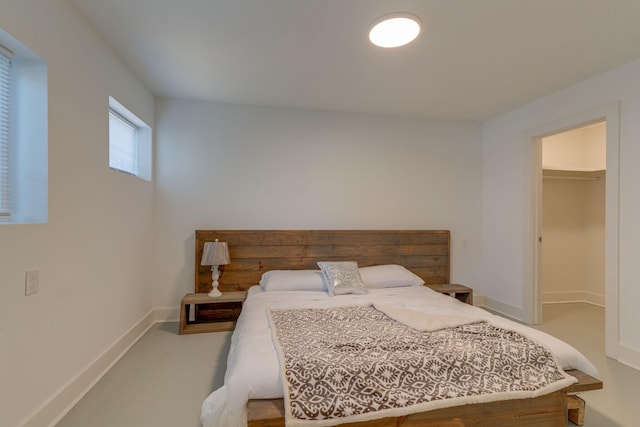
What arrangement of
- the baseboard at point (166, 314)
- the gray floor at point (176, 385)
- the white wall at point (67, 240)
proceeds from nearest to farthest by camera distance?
the white wall at point (67, 240), the gray floor at point (176, 385), the baseboard at point (166, 314)

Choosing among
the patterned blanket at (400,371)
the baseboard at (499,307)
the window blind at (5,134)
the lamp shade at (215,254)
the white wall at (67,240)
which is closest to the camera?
the patterned blanket at (400,371)

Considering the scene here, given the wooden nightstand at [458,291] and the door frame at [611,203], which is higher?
the door frame at [611,203]

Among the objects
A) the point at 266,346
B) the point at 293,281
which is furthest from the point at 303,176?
the point at 266,346

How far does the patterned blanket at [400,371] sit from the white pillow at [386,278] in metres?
1.31

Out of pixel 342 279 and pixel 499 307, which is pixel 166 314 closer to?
pixel 342 279

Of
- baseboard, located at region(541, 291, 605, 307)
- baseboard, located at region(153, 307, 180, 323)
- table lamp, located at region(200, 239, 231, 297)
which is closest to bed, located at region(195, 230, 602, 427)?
table lamp, located at region(200, 239, 231, 297)

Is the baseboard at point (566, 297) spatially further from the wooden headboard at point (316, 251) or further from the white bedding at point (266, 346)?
the white bedding at point (266, 346)

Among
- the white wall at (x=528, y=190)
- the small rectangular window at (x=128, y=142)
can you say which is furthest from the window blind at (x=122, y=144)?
the white wall at (x=528, y=190)

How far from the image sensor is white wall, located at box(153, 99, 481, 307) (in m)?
3.44

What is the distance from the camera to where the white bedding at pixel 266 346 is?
4.53ft

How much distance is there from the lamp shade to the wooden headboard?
20 centimetres

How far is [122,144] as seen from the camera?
2.90 meters

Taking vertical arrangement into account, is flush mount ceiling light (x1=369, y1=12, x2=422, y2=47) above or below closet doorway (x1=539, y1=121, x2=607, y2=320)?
above

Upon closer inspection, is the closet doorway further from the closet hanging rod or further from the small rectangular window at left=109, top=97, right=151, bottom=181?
the small rectangular window at left=109, top=97, right=151, bottom=181
